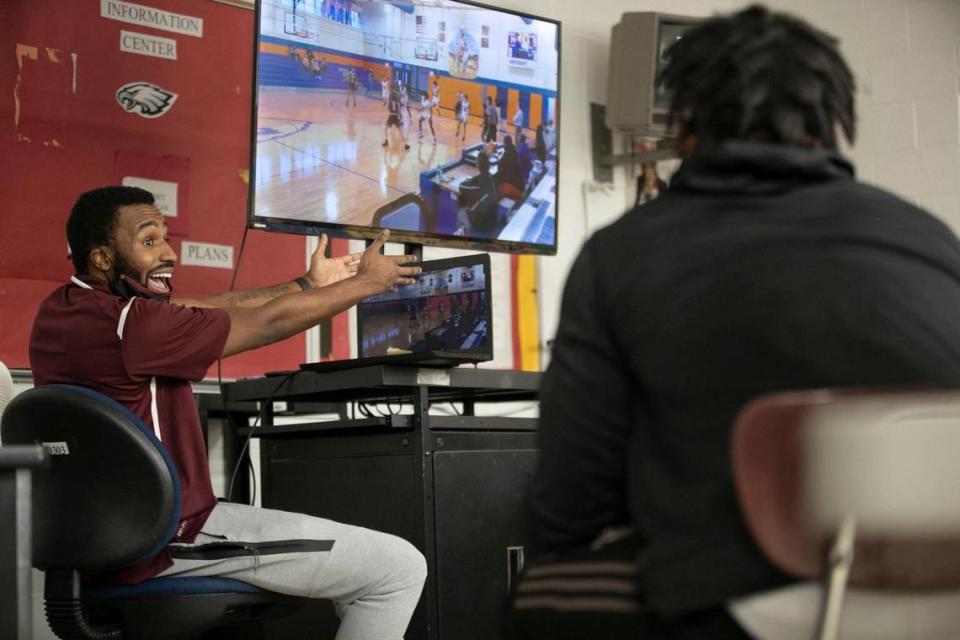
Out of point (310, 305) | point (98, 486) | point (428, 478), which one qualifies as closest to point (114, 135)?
point (310, 305)

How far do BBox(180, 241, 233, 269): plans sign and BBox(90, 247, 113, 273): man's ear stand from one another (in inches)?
37.8

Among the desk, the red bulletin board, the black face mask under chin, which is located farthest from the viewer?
the red bulletin board

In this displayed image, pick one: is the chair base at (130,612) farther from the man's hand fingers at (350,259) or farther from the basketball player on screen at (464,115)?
the basketball player on screen at (464,115)

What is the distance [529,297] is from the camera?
167 inches

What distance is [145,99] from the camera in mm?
3271

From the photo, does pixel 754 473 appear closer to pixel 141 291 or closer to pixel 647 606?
pixel 647 606

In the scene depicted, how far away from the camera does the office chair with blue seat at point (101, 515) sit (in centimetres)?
189

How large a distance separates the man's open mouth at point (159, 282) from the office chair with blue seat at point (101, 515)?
1.46 feet

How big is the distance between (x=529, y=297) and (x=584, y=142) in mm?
738

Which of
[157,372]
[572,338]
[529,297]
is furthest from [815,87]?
[529,297]

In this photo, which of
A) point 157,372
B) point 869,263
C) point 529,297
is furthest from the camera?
point 529,297

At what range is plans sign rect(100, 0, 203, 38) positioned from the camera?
10.5ft

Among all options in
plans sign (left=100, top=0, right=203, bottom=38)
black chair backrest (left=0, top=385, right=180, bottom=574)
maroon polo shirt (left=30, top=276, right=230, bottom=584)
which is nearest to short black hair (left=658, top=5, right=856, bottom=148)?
black chair backrest (left=0, top=385, right=180, bottom=574)

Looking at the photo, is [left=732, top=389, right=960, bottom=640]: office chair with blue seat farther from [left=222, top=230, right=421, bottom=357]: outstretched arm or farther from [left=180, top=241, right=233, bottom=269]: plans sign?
[left=180, top=241, right=233, bottom=269]: plans sign
